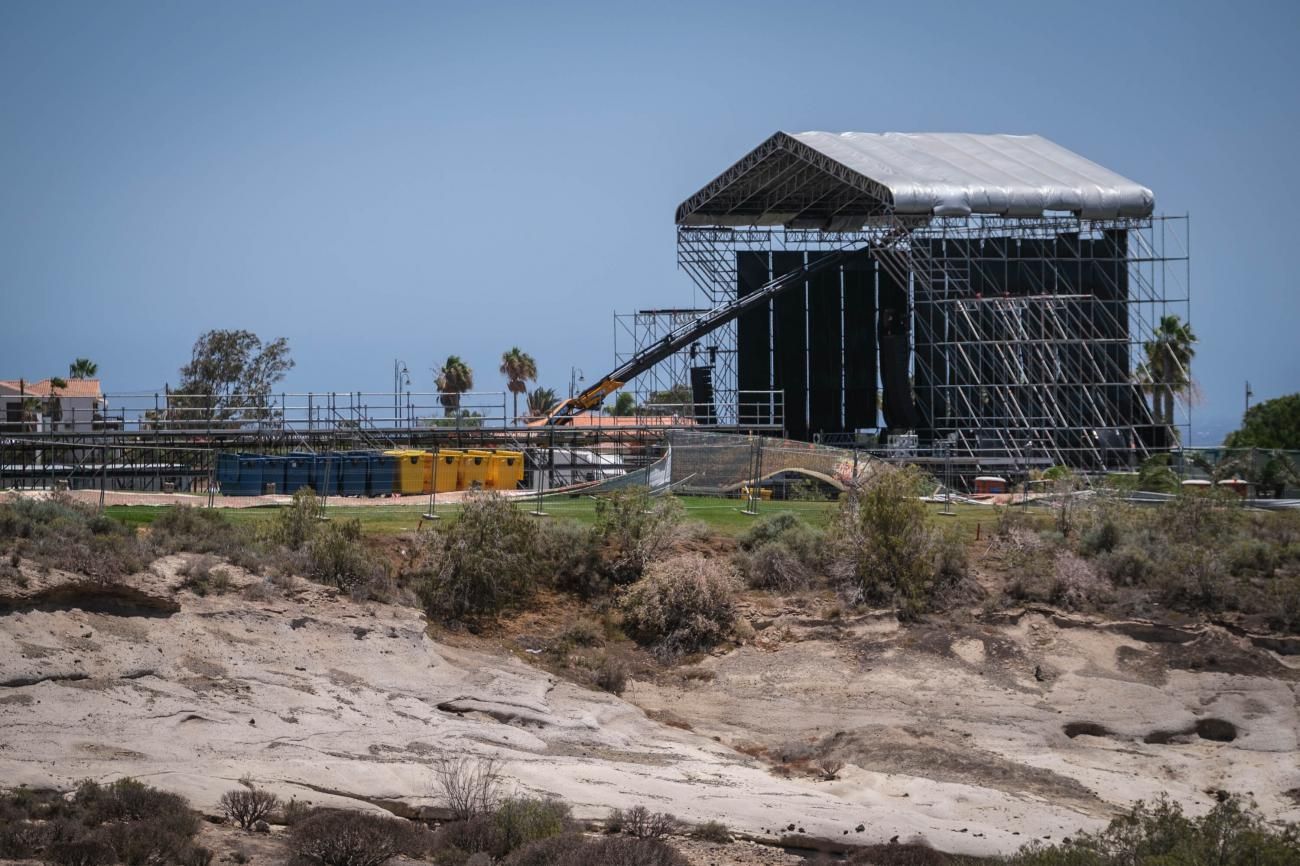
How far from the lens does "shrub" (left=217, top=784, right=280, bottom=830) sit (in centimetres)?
1398

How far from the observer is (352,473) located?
39.5 metres

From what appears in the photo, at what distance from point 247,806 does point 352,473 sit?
25958mm

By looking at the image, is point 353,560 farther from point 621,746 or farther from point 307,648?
point 621,746

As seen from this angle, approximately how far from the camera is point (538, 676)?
2314 cm

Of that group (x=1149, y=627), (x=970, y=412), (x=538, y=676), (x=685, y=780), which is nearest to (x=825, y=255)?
(x=970, y=412)

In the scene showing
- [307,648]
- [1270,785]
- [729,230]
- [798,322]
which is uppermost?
[729,230]

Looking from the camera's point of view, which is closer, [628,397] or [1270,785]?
[1270,785]

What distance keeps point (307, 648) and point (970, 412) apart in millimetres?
40972

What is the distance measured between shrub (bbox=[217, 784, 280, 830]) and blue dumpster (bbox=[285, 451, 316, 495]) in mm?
24365

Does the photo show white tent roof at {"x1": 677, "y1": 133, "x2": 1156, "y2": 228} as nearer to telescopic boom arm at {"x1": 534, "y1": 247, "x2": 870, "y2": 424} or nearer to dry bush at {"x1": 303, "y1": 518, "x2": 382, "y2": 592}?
telescopic boom arm at {"x1": 534, "y1": 247, "x2": 870, "y2": 424}

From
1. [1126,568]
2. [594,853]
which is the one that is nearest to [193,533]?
[594,853]

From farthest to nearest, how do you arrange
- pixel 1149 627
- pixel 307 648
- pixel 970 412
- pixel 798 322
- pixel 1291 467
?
pixel 798 322
pixel 970 412
pixel 1291 467
pixel 1149 627
pixel 307 648

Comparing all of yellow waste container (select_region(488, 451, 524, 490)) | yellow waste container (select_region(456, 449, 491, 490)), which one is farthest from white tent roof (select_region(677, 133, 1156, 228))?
yellow waste container (select_region(456, 449, 491, 490))

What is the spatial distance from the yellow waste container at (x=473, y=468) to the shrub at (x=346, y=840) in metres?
26.5
